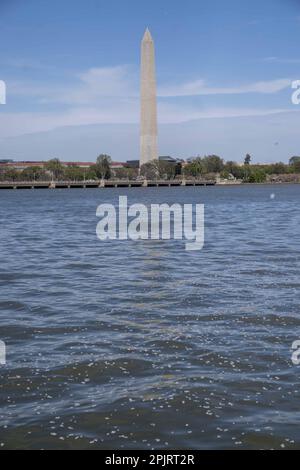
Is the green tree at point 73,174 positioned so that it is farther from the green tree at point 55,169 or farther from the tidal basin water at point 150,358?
the tidal basin water at point 150,358

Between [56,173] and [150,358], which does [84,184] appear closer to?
[56,173]

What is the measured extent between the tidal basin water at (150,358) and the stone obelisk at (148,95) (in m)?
100

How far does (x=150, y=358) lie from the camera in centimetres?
868

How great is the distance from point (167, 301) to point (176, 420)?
5745 millimetres

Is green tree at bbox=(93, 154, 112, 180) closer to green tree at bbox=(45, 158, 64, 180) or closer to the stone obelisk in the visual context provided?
green tree at bbox=(45, 158, 64, 180)

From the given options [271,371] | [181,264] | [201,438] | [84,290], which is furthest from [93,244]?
[201,438]

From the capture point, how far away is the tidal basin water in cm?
648

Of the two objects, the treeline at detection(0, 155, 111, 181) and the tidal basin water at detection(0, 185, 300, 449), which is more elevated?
the treeline at detection(0, 155, 111, 181)

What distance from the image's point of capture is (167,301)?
40.8ft

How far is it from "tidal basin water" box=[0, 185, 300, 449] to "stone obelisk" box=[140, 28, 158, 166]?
329ft

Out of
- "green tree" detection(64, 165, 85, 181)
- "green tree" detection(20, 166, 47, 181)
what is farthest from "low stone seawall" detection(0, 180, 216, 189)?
"green tree" detection(64, 165, 85, 181)

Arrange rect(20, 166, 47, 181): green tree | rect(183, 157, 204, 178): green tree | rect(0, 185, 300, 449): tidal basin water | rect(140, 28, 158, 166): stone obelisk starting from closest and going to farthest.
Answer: rect(0, 185, 300, 449): tidal basin water, rect(140, 28, 158, 166): stone obelisk, rect(20, 166, 47, 181): green tree, rect(183, 157, 204, 178): green tree

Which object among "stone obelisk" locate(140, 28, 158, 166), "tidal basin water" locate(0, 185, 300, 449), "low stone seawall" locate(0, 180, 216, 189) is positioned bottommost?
"tidal basin water" locate(0, 185, 300, 449)
